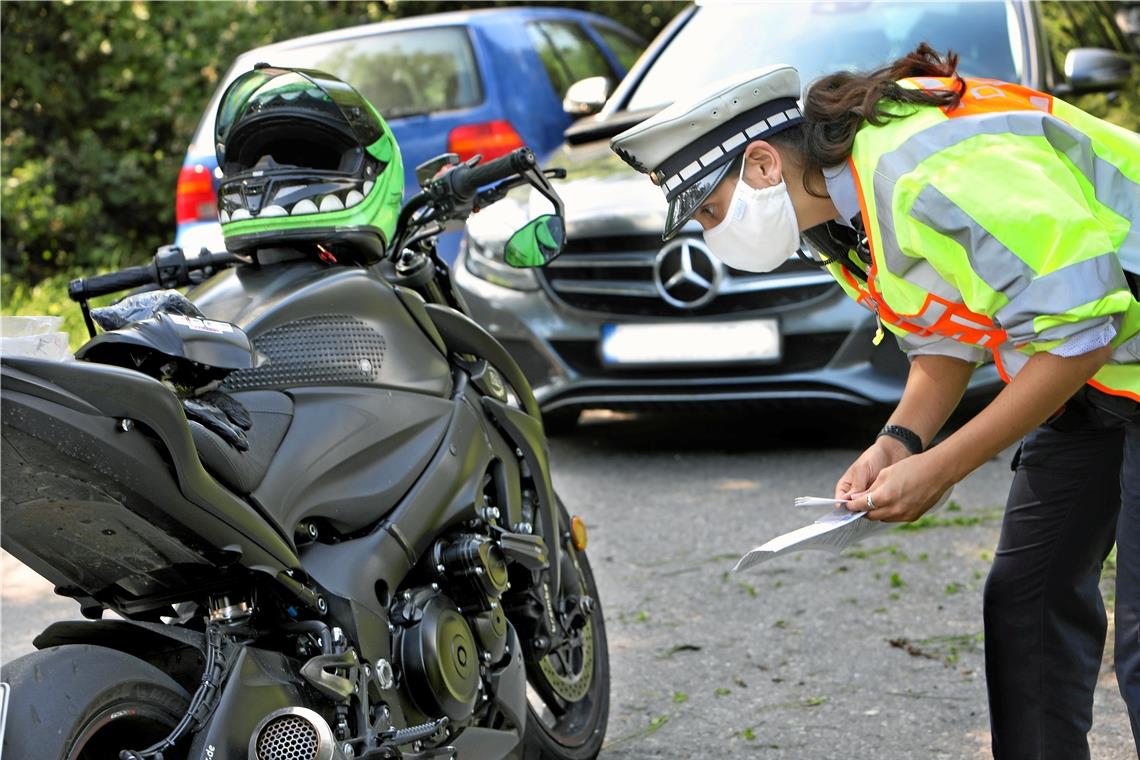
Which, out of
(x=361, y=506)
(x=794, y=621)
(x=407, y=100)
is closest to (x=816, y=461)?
(x=794, y=621)

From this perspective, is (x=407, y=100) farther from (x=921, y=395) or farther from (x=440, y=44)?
(x=921, y=395)

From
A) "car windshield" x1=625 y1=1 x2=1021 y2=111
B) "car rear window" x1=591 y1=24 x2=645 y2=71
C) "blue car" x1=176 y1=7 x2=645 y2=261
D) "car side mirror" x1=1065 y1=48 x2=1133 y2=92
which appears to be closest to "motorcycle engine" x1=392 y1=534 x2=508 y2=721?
"car windshield" x1=625 y1=1 x2=1021 y2=111

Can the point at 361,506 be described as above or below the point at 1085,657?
above

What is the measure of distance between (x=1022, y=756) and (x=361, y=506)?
4.68ft

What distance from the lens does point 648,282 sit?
6375mm

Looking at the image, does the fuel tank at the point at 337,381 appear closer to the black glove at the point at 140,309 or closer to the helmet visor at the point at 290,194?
the helmet visor at the point at 290,194

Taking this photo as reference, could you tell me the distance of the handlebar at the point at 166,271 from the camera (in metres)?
3.37

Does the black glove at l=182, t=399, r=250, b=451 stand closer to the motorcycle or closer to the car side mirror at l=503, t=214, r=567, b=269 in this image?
the motorcycle

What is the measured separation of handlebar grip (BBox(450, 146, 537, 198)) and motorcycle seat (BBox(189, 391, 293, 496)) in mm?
838

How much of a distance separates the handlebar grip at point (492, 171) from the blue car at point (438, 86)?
4.38 m

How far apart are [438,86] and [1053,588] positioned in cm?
606

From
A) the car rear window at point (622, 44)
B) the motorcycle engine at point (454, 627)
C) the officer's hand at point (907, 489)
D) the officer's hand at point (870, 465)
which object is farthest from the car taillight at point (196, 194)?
the officer's hand at point (907, 489)

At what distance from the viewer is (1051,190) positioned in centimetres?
232

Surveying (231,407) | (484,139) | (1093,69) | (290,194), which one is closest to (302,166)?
(290,194)
